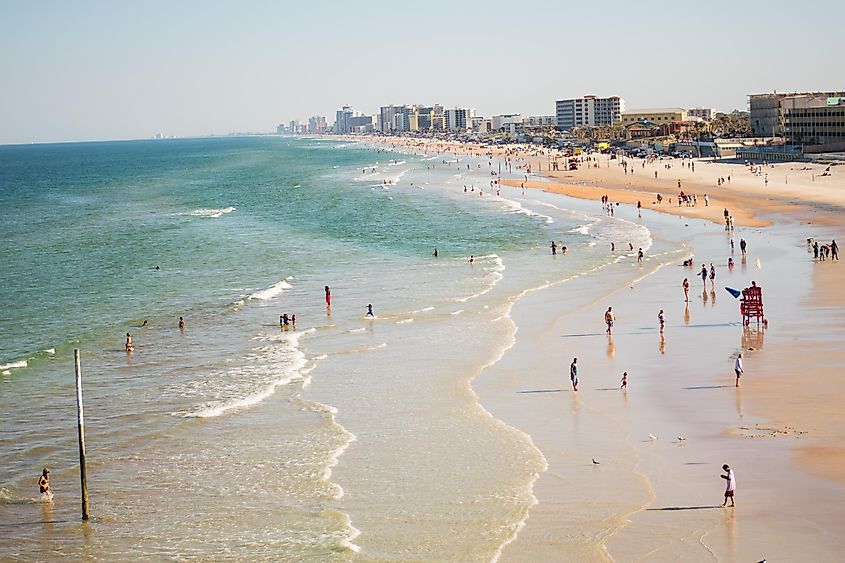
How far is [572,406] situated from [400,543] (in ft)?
27.6

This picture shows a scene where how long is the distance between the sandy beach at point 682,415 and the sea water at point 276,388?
3.28 feet

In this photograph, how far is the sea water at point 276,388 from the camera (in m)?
17.5

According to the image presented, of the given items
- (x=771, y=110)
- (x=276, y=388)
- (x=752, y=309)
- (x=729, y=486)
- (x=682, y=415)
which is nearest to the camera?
(x=729, y=486)

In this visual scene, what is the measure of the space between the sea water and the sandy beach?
1.00 metres

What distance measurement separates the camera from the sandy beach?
1603cm

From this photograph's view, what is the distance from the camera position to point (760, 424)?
21.2 metres

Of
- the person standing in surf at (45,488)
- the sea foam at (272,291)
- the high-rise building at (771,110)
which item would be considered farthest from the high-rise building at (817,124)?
the person standing in surf at (45,488)

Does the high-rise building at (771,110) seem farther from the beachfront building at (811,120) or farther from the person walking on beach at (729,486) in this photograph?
the person walking on beach at (729,486)

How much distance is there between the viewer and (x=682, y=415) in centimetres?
2238

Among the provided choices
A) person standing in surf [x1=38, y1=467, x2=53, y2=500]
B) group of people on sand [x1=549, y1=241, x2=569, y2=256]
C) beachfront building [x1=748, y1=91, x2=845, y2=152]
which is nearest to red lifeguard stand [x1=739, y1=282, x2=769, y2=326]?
group of people on sand [x1=549, y1=241, x2=569, y2=256]

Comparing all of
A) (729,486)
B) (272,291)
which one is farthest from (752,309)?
(272,291)

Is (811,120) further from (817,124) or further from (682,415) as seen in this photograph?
(682,415)

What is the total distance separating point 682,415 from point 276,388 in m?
10.8

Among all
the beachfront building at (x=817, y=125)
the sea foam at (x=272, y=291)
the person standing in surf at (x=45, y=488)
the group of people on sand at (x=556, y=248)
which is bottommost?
the person standing in surf at (x=45, y=488)
